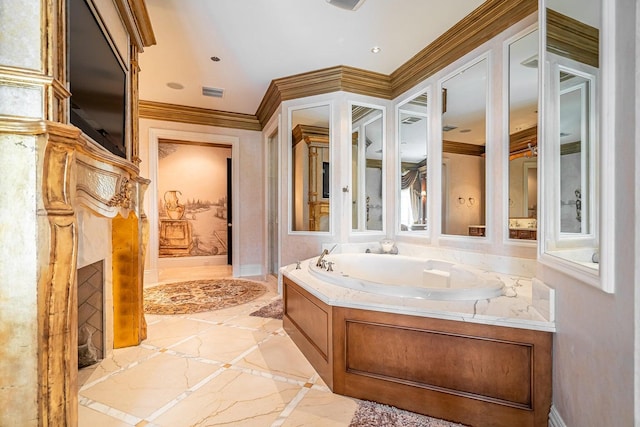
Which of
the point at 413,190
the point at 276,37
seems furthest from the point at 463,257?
the point at 276,37

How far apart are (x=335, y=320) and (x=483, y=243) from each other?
5.19 feet

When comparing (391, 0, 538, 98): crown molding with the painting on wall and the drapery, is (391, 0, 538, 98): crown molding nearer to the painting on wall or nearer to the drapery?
the drapery

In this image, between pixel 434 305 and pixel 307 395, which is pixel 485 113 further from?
pixel 307 395

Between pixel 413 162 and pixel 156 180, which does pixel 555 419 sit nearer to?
pixel 413 162

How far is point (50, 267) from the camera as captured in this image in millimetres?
1045

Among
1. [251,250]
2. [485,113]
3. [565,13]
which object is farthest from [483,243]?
[251,250]

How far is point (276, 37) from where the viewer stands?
9.14 ft

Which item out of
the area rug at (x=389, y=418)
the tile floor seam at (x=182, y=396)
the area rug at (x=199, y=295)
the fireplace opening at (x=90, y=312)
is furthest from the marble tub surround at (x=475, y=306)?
the area rug at (x=199, y=295)

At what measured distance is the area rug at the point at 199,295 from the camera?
3.21m

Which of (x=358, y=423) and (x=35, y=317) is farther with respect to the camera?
(x=358, y=423)

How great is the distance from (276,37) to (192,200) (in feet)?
14.1

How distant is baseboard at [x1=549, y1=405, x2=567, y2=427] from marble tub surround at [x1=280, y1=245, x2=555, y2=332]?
1.15 feet

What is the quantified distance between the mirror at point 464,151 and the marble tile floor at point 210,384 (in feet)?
6.08

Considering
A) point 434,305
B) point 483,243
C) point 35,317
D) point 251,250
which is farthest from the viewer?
point 251,250
